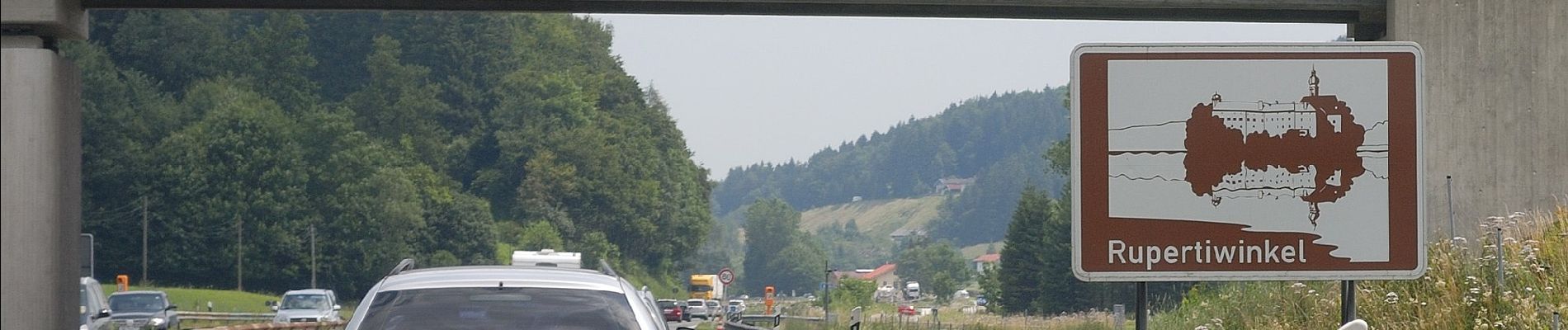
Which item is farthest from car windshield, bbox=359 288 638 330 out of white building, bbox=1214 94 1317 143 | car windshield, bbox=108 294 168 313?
car windshield, bbox=108 294 168 313

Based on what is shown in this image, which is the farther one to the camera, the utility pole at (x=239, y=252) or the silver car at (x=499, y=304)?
the utility pole at (x=239, y=252)

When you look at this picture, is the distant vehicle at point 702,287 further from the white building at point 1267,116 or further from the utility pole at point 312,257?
the white building at point 1267,116

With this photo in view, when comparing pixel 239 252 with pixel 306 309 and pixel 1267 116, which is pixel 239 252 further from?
pixel 1267 116

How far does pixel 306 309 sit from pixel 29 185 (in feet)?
93.5

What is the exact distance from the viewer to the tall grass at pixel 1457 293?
13125 mm

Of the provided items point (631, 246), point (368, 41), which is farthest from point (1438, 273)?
point (368, 41)

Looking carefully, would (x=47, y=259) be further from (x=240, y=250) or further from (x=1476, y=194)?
(x=240, y=250)

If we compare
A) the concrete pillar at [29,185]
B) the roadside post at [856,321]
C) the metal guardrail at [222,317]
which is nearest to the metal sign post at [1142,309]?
the roadside post at [856,321]

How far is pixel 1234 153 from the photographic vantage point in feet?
25.5

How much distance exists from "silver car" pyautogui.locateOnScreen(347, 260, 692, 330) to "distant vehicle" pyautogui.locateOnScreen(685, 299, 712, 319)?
65.9m

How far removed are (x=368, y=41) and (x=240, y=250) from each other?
3135 cm

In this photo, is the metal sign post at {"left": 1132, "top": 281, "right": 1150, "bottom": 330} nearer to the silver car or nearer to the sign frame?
the sign frame

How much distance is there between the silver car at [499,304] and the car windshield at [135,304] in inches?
1108

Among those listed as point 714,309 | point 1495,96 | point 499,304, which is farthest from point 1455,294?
point 714,309
